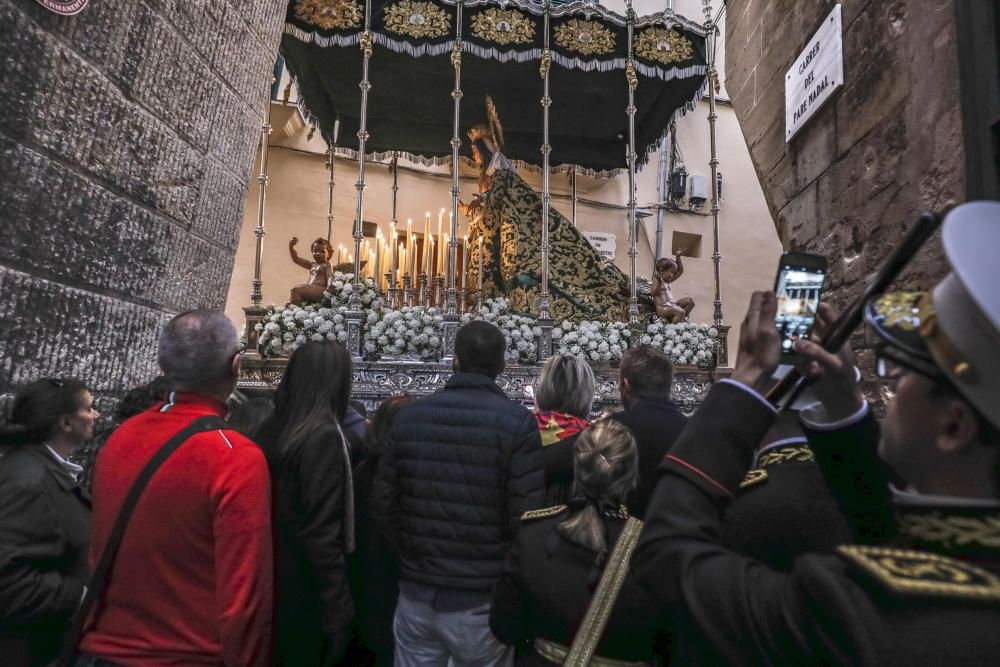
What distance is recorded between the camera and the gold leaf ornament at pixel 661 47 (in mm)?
7137

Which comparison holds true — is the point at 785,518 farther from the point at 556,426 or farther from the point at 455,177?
the point at 455,177

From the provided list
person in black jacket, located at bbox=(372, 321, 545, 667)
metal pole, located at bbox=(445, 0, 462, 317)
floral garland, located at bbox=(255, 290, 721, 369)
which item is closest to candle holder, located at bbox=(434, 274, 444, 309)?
metal pole, located at bbox=(445, 0, 462, 317)

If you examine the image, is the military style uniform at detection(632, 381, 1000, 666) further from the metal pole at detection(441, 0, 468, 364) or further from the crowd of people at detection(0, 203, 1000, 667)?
the metal pole at detection(441, 0, 468, 364)

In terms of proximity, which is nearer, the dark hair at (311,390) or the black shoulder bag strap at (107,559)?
the black shoulder bag strap at (107,559)

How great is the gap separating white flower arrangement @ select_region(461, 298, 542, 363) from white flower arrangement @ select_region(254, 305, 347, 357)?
1.13 meters

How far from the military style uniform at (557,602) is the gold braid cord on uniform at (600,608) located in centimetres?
4

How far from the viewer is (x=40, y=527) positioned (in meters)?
1.75

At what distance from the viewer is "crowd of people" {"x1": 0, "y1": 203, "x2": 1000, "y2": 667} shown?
2.21ft

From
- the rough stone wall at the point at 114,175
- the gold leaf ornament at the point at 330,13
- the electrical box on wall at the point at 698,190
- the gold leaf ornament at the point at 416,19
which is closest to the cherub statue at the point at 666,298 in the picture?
the gold leaf ornament at the point at 416,19

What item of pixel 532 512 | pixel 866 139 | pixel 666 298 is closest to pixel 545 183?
pixel 666 298

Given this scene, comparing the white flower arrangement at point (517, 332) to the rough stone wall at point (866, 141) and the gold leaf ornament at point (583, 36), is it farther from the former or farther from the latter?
the gold leaf ornament at point (583, 36)

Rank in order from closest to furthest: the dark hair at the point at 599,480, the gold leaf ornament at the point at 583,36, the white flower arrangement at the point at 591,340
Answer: the dark hair at the point at 599,480
the white flower arrangement at the point at 591,340
the gold leaf ornament at the point at 583,36

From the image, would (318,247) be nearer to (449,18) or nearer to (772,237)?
(449,18)

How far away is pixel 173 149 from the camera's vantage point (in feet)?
10.5
